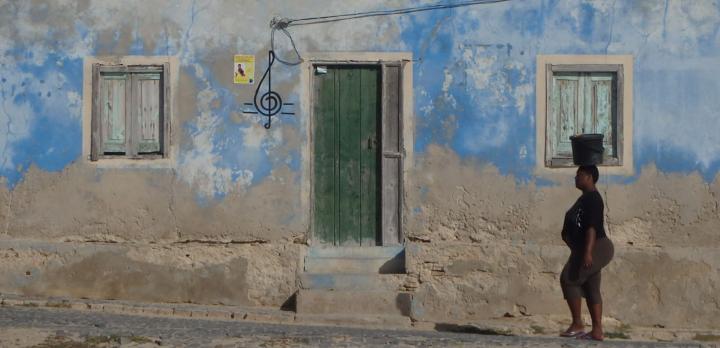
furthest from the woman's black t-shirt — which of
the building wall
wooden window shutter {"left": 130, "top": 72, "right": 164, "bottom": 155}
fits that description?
wooden window shutter {"left": 130, "top": 72, "right": 164, "bottom": 155}

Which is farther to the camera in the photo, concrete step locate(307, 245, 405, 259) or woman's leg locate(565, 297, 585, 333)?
concrete step locate(307, 245, 405, 259)

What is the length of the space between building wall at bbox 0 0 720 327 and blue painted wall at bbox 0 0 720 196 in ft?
0.05

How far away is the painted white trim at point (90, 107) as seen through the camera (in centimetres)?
1178

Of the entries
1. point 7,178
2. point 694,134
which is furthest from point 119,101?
point 694,134

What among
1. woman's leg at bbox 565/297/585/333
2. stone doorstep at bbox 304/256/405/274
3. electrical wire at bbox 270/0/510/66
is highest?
electrical wire at bbox 270/0/510/66

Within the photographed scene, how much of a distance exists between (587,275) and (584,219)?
1.46 ft

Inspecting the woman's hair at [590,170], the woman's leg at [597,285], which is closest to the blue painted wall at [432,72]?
the woman's hair at [590,170]

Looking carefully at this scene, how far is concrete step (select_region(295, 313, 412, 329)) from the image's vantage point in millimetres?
10867

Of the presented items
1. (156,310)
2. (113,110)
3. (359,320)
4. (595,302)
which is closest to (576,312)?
(595,302)

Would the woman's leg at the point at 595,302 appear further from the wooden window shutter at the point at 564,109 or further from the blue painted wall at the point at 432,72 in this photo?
the wooden window shutter at the point at 564,109

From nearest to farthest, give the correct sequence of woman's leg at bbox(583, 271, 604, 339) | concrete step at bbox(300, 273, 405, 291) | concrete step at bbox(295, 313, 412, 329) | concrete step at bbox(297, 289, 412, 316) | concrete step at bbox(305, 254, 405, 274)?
1. woman's leg at bbox(583, 271, 604, 339)
2. concrete step at bbox(295, 313, 412, 329)
3. concrete step at bbox(297, 289, 412, 316)
4. concrete step at bbox(300, 273, 405, 291)
5. concrete step at bbox(305, 254, 405, 274)

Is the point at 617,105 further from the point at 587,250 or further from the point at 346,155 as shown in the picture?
the point at 587,250

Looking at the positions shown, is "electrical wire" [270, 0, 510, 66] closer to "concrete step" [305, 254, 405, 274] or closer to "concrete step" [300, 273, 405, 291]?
"concrete step" [305, 254, 405, 274]

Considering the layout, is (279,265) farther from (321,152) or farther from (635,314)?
(635,314)
